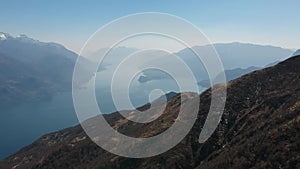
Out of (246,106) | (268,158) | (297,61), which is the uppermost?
(297,61)

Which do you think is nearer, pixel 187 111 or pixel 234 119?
pixel 234 119

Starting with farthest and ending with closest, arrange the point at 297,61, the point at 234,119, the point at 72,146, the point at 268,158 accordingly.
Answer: the point at 72,146
the point at 297,61
the point at 234,119
the point at 268,158

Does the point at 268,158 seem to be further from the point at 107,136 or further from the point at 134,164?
the point at 107,136

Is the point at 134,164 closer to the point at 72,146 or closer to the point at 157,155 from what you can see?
the point at 157,155

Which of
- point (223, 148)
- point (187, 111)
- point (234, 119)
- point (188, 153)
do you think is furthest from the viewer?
point (187, 111)

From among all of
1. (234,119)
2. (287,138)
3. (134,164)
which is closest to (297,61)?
(234,119)

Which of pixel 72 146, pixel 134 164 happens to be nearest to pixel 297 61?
pixel 134 164

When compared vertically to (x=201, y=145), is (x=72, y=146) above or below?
above
